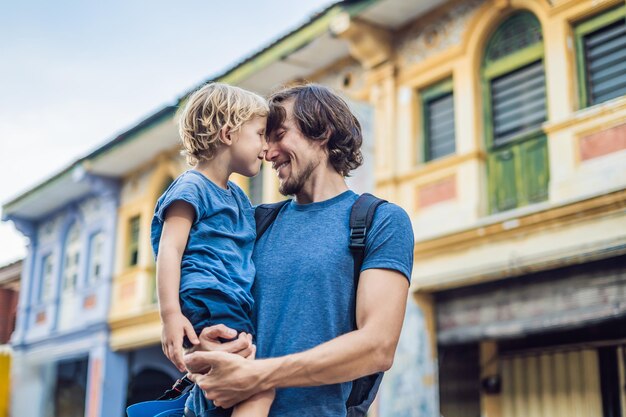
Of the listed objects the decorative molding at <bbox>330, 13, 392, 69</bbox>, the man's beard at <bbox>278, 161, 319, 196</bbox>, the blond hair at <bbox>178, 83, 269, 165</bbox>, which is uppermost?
the decorative molding at <bbox>330, 13, 392, 69</bbox>

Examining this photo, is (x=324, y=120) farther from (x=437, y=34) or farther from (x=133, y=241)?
(x=133, y=241)

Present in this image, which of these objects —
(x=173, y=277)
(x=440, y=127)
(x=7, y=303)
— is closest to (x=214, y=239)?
(x=173, y=277)

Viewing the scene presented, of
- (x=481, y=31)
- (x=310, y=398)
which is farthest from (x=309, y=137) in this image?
(x=481, y=31)

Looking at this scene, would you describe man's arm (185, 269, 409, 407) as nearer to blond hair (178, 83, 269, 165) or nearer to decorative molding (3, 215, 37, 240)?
blond hair (178, 83, 269, 165)

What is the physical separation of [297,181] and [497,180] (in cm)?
785

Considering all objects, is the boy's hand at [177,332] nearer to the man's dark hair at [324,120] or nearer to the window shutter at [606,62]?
the man's dark hair at [324,120]

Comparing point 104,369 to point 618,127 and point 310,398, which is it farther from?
point 310,398

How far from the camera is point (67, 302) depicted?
795 inches

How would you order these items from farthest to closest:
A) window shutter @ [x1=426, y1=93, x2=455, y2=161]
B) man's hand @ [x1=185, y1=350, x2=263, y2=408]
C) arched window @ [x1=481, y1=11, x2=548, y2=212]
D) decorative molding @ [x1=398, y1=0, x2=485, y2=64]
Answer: window shutter @ [x1=426, y1=93, x2=455, y2=161] → decorative molding @ [x1=398, y1=0, x2=485, y2=64] → arched window @ [x1=481, y1=11, x2=548, y2=212] → man's hand @ [x1=185, y1=350, x2=263, y2=408]

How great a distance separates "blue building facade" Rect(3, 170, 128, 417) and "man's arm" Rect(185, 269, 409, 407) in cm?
1573

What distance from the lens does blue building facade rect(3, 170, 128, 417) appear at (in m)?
18.2

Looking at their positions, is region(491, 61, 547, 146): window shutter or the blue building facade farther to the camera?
the blue building facade

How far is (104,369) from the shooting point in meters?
17.9

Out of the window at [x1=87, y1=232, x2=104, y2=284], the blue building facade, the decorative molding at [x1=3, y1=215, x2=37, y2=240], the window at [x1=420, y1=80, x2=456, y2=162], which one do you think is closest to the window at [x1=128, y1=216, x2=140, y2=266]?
the blue building facade
